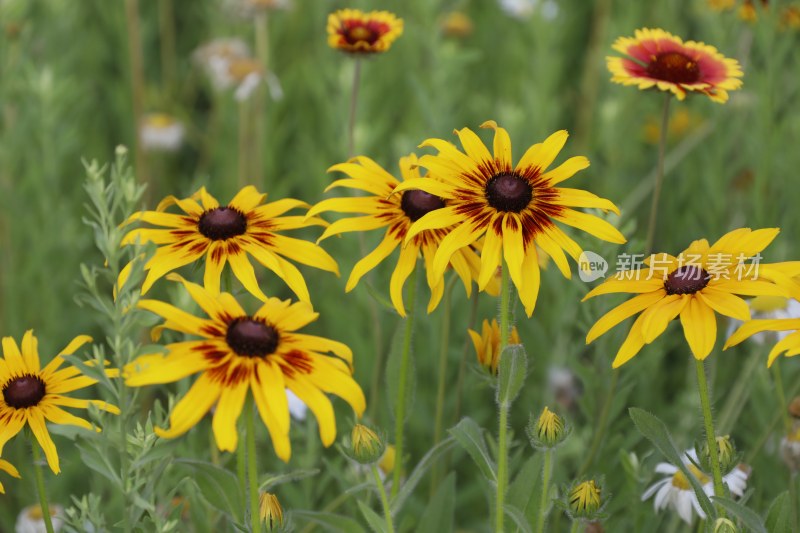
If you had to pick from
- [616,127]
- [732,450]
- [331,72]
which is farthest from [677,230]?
[732,450]

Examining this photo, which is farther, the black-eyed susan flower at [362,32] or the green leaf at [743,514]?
the black-eyed susan flower at [362,32]

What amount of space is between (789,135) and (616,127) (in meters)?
0.45

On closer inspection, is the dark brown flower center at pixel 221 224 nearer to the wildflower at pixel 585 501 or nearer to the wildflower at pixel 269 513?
the wildflower at pixel 269 513

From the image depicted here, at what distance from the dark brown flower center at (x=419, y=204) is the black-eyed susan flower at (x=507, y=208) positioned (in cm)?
5

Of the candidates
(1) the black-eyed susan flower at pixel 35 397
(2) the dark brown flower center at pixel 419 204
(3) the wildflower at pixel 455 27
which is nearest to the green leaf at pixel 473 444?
(2) the dark brown flower center at pixel 419 204

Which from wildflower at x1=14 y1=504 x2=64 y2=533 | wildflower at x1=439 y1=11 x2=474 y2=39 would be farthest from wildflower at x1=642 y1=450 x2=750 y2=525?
wildflower at x1=439 y1=11 x2=474 y2=39

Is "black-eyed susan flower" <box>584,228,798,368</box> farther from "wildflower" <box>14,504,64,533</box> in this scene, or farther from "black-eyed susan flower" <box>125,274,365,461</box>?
"wildflower" <box>14,504,64,533</box>

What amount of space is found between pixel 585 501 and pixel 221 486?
0.39 metres

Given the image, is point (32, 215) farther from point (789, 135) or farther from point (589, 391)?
point (789, 135)

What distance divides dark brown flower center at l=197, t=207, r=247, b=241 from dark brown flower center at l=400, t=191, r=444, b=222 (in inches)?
7.7

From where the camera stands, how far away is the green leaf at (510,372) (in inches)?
39.9

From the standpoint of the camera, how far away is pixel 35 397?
1026 millimetres

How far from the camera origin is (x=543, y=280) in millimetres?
2389

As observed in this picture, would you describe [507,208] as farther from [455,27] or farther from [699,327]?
[455,27]
